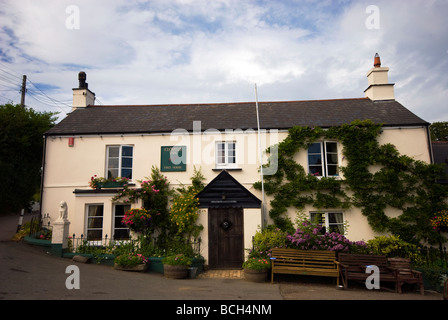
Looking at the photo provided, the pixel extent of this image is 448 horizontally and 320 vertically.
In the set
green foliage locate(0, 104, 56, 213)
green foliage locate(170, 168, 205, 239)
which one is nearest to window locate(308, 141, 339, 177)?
green foliage locate(170, 168, 205, 239)

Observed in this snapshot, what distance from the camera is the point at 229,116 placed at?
13.9 m

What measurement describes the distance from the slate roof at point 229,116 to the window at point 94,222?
132 inches

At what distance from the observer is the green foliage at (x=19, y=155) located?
20156 millimetres

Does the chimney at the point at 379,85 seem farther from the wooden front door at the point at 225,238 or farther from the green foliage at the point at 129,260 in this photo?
the green foliage at the point at 129,260

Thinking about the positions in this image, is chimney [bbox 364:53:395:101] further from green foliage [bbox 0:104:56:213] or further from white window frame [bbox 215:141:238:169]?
green foliage [bbox 0:104:56:213]

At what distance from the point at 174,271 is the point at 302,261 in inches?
164

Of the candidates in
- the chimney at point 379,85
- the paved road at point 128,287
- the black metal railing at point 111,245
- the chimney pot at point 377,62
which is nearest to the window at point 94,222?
the black metal railing at point 111,245

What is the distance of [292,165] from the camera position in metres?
12.1

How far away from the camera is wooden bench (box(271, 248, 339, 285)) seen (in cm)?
907

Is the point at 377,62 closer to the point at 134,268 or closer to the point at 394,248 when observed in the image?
the point at 394,248

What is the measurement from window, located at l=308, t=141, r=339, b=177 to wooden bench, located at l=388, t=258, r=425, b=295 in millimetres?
4088
